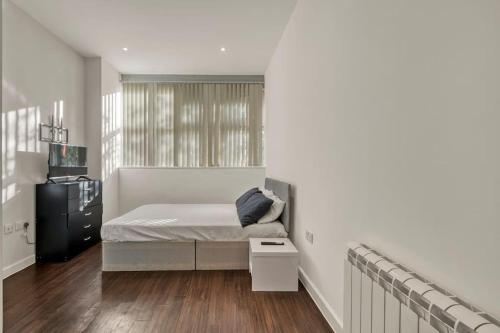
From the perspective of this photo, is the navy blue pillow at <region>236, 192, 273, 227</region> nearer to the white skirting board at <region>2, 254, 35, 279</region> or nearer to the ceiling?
the ceiling

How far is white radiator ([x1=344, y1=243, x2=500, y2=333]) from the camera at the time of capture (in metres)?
0.91

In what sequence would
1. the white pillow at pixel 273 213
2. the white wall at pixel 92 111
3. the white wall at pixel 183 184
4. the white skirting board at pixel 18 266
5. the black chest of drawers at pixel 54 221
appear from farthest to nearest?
the white wall at pixel 183 184
the white wall at pixel 92 111
the black chest of drawers at pixel 54 221
the white pillow at pixel 273 213
the white skirting board at pixel 18 266

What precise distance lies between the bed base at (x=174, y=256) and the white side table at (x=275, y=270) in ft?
2.09

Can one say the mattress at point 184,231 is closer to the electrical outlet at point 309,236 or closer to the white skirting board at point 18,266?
the electrical outlet at point 309,236

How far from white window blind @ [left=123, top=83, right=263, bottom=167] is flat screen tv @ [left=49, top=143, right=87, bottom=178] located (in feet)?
4.90

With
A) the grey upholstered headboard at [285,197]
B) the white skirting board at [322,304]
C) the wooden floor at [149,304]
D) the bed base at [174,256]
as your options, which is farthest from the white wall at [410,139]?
the bed base at [174,256]

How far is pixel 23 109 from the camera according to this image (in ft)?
12.0

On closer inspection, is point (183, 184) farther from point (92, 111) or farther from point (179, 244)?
point (179, 244)

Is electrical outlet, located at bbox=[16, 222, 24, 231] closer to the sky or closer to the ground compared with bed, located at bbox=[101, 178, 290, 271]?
closer to the sky

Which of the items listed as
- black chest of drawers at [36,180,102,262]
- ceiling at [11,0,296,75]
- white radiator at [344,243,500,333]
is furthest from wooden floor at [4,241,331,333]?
ceiling at [11,0,296,75]

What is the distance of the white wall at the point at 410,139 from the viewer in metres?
0.97

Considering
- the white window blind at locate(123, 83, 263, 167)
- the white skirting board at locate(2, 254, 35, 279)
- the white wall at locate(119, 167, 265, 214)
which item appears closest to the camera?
the white skirting board at locate(2, 254, 35, 279)

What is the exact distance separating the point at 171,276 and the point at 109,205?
282 centimetres

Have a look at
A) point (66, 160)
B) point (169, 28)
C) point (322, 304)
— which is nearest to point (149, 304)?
point (322, 304)
